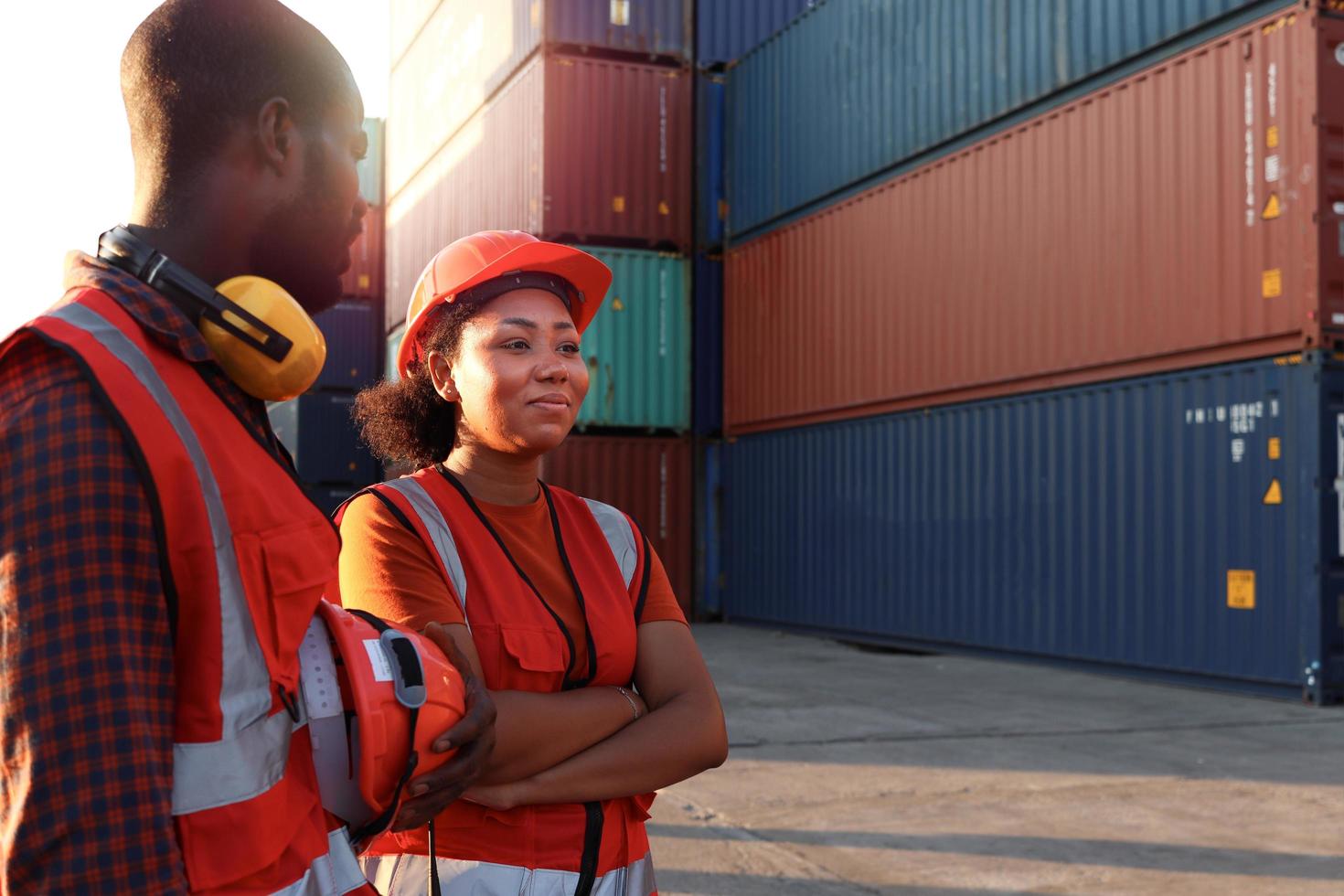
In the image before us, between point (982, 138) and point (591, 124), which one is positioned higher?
point (591, 124)

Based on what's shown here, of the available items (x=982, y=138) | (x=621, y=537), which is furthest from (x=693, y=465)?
(x=621, y=537)

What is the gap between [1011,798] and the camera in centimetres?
621

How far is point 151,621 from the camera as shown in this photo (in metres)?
1.13

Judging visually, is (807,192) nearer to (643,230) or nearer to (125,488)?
(643,230)

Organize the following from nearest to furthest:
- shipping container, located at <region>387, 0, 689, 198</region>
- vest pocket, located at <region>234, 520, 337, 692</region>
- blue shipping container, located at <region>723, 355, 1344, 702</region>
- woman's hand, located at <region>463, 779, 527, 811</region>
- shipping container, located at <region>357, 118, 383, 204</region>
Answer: vest pocket, located at <region>234, 520, 337, 692</region>
woman's hand, located at <region>463, 779, 527, 811</region>
blue shipping container, located at <region>723, 355, 1344, 702</region>
shipping container, located at <region>387, 0, 689, 198</region>
shipping container, located at <region>357, 118, 383, 204</region>

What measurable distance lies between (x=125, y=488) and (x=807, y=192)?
15.7 m

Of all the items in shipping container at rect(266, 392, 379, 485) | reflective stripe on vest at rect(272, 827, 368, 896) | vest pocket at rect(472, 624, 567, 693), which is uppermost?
shipping container at rect(266, 392, 379, 485)

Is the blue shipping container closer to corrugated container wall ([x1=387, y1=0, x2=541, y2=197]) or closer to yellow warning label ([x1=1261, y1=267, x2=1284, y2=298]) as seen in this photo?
yellow warning label ([x1=1261, y1=267, x2=1284, y2=298])

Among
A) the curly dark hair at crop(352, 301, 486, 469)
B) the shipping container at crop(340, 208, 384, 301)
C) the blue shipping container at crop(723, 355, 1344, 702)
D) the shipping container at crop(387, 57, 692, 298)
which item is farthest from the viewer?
A: the shipping container at crop(340, 208, 384, 301)

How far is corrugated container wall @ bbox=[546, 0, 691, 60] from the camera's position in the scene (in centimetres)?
1722

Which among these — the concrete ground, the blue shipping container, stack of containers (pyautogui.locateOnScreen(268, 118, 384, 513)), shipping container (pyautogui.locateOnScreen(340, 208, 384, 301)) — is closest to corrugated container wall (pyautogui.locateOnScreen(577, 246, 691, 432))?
the blue shipping container

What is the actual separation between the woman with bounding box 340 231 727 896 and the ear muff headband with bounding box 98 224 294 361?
0.70 metres

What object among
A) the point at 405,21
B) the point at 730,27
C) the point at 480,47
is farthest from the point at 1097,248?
the point at 405,21

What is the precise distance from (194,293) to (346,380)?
88.9 ft
